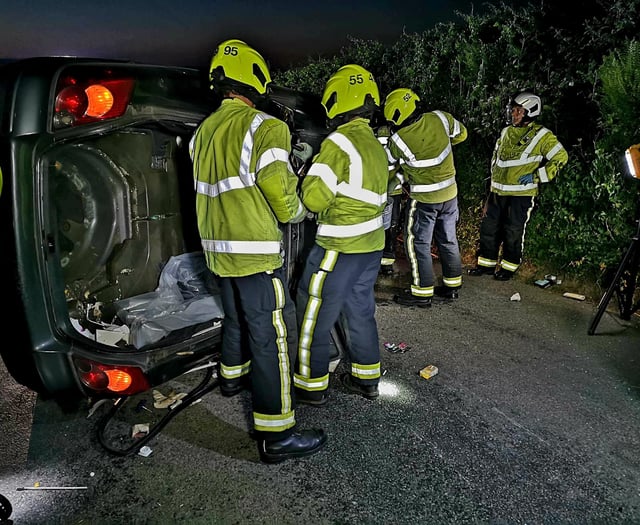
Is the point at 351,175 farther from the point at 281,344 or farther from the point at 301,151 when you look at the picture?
the point at 281,344

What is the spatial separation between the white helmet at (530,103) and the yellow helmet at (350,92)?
111 inches

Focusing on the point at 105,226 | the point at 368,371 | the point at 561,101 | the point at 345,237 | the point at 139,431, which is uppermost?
the point at 561,101

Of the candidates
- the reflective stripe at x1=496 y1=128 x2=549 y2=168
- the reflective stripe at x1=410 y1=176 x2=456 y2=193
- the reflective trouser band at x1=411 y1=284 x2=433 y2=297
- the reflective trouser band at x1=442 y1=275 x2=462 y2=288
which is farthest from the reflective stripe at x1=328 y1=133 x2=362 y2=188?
the reflective stripe at x1=496 y1=128 x2=549 y2=168

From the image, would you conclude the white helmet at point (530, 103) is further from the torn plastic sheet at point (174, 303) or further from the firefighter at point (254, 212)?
the torn plastic sheet at point (174, 303)

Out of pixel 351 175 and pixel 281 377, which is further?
pixel 351 175

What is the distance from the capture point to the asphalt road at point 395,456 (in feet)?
7.26

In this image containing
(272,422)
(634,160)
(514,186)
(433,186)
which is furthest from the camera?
(514,186)

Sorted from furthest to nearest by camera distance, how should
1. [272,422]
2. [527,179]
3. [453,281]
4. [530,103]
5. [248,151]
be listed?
1. [527,179]
2. [530,103]
3. [453,281]
4. [272,422]
5. [248,151]

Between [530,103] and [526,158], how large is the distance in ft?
1.76

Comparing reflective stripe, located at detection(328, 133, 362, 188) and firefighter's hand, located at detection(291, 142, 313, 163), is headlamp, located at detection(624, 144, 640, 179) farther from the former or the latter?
firefighter's hand, located at detection(291, 142, 313, 163)

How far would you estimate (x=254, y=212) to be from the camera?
7.76 ft

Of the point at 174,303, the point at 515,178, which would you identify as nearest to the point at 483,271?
the point at 515,178

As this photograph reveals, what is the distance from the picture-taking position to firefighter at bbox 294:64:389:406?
2.69 meters

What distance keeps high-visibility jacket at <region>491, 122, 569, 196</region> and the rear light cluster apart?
4044 mm
